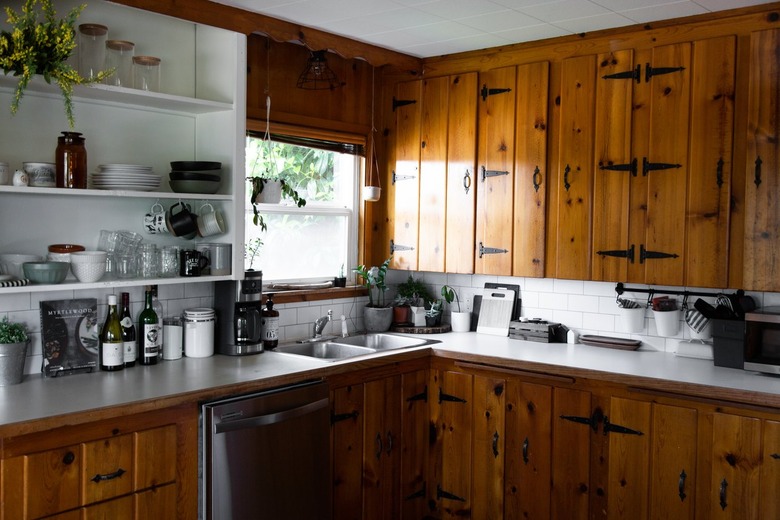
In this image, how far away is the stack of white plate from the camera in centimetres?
310

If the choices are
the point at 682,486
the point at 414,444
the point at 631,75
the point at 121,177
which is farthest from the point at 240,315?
the point at 631,75

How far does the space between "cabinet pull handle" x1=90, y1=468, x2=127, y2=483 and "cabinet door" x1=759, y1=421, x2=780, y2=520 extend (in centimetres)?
247

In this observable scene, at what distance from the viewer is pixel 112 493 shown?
8.59 ft

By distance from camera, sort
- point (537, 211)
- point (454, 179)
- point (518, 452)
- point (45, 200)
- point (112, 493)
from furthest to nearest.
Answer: point (454, 179)
point (537, 211)
point (518, 452)
point (45, 200)
point (112, 493)

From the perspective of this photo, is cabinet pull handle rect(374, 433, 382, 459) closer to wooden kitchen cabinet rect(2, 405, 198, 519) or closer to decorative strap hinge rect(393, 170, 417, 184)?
wooden kitchen cabinet rect(2, 405, 198, 519)

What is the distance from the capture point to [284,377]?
3168 mm

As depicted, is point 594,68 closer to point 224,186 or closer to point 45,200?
point 224,186

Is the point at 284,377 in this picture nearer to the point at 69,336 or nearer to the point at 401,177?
the point at 69,336

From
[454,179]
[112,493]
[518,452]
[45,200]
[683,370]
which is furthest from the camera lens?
[454,179]

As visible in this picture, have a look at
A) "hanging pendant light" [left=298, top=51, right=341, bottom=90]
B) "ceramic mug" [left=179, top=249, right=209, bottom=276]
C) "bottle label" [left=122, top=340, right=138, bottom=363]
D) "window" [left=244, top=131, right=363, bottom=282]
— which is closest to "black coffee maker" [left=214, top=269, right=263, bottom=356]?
"ceramic mug" [left=179, top=249, right=209, bottom=276]

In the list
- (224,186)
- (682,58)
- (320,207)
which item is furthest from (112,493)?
(682,58)

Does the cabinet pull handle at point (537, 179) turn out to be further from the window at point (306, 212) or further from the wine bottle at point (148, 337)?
the wine bottle at point (148, 337)

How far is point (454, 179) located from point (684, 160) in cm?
130

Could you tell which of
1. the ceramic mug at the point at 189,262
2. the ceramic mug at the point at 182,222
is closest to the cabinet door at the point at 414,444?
the ceramic mug at the point at 189,262
